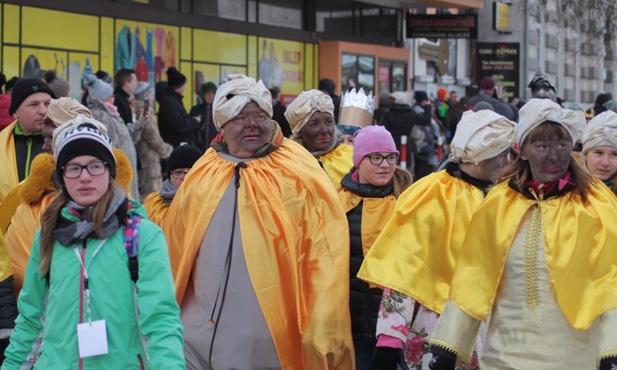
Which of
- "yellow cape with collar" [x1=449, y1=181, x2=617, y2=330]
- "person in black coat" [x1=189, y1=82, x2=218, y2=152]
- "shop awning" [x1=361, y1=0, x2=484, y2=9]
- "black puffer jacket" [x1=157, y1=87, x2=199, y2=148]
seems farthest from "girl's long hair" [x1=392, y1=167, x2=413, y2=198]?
"shop awning" [x1=361, y1=0, x2=484, y2=9]

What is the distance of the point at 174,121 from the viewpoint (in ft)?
46.3

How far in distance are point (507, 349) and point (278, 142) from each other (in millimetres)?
1798

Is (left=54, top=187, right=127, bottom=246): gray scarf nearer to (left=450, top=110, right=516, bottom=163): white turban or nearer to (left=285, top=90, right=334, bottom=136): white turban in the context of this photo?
(left=450, top=110, right=516, bottom=163): white turban

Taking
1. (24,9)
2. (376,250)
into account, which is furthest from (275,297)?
(24,9)

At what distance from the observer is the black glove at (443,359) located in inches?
189

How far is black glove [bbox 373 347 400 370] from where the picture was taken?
5.46 m

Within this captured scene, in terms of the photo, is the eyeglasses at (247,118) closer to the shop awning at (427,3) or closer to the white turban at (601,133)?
the white turban at (601,133)

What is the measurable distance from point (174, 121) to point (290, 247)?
870 cm

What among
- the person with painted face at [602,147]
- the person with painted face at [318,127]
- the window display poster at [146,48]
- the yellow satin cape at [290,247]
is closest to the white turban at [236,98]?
the yellow satin cape at [290,247]

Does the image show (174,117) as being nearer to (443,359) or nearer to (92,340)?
(443,359)

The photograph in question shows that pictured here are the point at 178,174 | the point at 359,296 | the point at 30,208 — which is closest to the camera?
the point at 30,208

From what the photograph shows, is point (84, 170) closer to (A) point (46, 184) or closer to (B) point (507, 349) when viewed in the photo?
(A) point (46, 184)

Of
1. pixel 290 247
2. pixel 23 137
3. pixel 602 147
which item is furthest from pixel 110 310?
pixel 602 147

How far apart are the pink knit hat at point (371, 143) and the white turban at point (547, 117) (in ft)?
5.69
